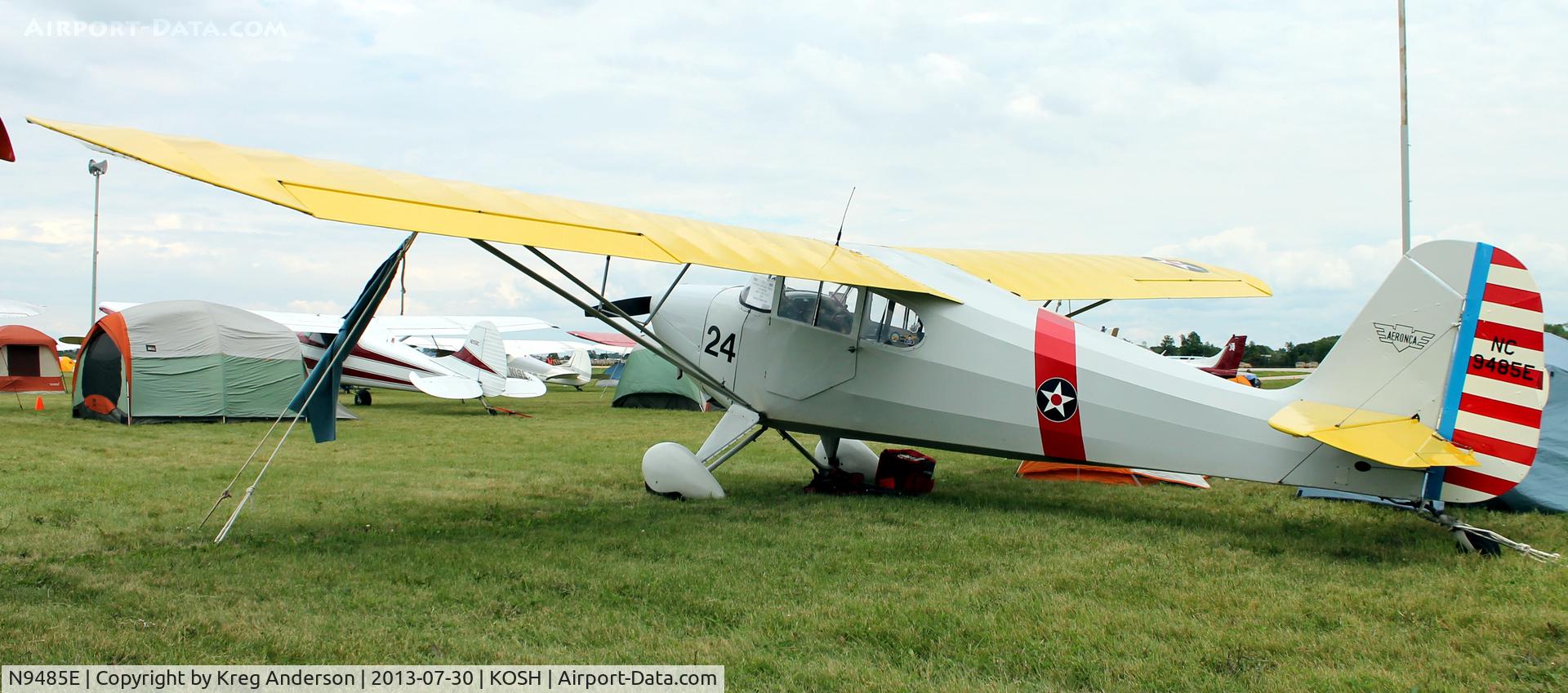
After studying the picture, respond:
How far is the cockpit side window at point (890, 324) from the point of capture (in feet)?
22.9

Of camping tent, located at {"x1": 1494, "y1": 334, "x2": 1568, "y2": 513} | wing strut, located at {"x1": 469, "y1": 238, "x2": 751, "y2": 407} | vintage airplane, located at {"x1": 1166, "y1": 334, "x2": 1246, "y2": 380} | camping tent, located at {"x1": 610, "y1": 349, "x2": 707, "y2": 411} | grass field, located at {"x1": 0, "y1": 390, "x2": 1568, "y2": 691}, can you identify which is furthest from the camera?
vintage airplane, located at {"x1": 1166, "y1": 334, "x2": 1246, "y2": 380}

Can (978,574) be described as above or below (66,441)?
above

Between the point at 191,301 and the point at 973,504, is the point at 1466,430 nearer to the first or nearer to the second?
the point at 973,504

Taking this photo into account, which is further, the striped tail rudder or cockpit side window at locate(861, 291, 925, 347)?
cockpit side window at locate(861, 291, 925, 347)

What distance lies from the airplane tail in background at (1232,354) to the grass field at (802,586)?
25.0m

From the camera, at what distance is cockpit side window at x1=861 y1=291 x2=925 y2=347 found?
6984 millimetres

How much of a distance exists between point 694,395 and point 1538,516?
1595 centimetres

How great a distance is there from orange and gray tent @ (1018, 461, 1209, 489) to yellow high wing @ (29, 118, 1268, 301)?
1714 mm

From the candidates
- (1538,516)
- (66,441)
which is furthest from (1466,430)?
(66,441)

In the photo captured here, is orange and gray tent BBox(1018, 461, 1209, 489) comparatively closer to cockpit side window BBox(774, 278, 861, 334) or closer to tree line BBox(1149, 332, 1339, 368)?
cockpit side window BBox(774, 278, 861, 334)

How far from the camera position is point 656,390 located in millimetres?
21109

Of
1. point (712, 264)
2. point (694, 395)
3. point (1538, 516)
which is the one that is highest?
point (712, 264)

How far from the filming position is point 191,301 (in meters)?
15.2
